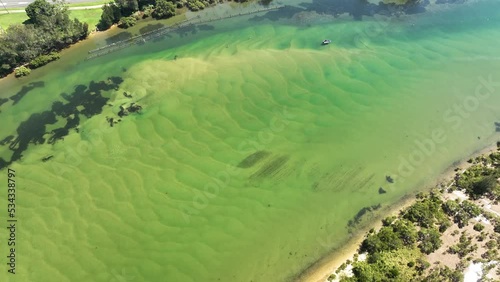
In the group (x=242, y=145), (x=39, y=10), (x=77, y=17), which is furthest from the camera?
(x=77, y=17)

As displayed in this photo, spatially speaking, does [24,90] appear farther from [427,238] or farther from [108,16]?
[427,238]

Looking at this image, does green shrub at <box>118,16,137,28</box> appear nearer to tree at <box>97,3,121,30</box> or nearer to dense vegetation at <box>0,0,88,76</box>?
tree at <box>97,3,121,30</box>

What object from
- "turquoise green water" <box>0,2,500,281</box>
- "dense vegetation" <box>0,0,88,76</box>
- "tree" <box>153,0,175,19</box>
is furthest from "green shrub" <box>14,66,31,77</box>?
"tree" <box>153,0,175,19</box>

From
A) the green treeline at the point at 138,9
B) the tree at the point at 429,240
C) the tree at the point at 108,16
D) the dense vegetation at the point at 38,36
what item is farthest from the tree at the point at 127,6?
the tree at the point at 429,240

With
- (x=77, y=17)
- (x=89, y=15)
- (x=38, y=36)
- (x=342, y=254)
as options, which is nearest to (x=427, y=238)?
(x=342, y=254)

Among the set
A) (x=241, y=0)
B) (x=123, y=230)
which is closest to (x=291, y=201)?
(x=123, y=230)

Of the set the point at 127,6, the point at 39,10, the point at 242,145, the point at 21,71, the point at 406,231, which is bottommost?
the point at 406,231
